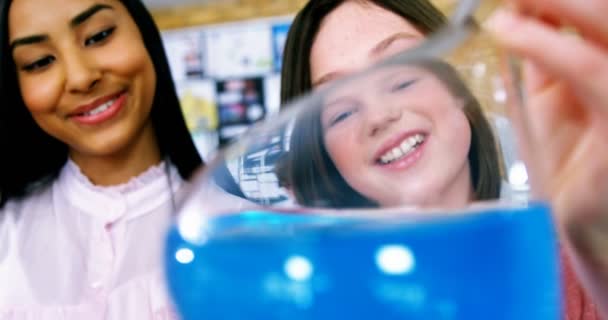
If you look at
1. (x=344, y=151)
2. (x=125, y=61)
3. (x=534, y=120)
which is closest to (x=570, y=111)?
(x=534, y=120)

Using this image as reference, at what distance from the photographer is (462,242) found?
8.0 inches

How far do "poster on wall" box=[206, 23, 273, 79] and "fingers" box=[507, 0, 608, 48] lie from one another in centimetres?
168

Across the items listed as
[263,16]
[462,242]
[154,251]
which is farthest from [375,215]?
[263,16]

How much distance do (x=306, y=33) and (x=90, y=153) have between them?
0.31 meters

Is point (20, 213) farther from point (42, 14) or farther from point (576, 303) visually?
point (576, 303)

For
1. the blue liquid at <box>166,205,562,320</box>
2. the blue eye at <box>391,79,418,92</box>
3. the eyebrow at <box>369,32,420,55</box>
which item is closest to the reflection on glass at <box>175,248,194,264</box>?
the blue liquid at <box>166,205,562,320</box>

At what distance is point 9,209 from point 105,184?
0.50ft

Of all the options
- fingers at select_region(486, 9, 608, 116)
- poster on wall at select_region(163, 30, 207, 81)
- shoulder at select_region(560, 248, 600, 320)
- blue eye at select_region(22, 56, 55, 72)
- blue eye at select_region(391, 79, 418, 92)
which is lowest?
poster on wall at select_region(163, 30, 207, 81)

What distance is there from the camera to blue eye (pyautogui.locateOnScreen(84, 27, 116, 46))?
63 centimetres

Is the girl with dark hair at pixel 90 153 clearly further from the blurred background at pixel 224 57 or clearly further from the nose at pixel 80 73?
the blurred background at pixel 224 57

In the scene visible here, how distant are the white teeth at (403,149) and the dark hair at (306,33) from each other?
0.76ft

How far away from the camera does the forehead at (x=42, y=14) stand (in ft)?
2.01

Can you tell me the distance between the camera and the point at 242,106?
6.23ft

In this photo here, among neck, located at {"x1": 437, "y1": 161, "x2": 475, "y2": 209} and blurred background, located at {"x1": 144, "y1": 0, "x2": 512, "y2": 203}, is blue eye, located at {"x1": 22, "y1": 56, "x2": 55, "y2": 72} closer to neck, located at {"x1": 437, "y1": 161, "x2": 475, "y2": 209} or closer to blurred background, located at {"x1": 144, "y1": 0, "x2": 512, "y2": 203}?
neck, located at {"x1": 437, "y1": 161, "x2": 475, "y2": 209}
